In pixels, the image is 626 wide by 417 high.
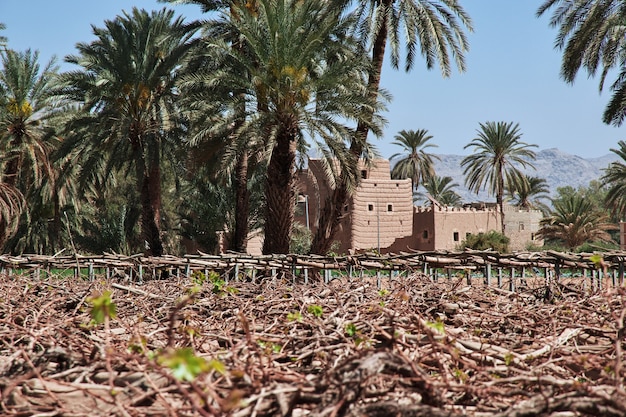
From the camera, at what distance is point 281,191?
16172 mm

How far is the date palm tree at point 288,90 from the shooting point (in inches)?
587

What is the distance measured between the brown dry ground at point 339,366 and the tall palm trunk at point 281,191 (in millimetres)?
12024

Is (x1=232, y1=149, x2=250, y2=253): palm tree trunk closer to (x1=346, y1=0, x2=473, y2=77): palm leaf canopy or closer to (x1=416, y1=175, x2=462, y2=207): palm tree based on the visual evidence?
(x1=346, y1=0, x2=473, y2=77): palm leaf canopy

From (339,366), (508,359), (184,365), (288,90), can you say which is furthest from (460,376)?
(288,90)

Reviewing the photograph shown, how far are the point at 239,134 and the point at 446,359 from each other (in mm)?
13505

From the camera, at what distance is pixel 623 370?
2.13 m

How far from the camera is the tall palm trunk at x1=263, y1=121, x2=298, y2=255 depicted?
15656 millimetres

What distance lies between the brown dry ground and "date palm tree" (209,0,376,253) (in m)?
11.6

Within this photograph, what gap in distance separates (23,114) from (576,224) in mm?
26438

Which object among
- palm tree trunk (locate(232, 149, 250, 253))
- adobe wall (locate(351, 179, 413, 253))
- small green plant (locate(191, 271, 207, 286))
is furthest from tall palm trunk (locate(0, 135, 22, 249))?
small green plant (locate(191, 271, 207, 286))

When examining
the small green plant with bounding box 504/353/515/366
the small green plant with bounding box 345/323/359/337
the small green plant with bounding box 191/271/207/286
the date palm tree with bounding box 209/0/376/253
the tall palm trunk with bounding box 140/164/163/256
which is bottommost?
the small green plant with bounding box 504/353/515/366

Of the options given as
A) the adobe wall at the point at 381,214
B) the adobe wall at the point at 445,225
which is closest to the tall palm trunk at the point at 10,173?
the adobe wall at the point at 381,214

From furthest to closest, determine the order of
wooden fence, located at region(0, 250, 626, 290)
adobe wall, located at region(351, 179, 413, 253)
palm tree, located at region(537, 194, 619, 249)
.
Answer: adobe wall, located at region(351, 179, 413, 253), palm tree, located at region(537, 194, 619, 249), wooden fence, located at region(0, 250, 626, 290)

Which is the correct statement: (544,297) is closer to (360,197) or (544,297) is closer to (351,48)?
(351,48)
